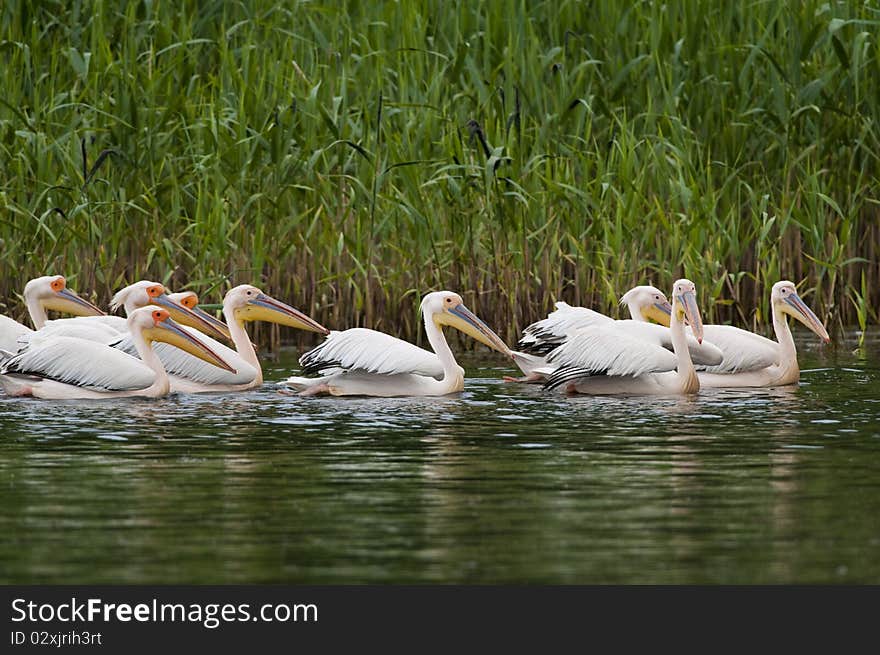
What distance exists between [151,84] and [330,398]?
3.38 meters

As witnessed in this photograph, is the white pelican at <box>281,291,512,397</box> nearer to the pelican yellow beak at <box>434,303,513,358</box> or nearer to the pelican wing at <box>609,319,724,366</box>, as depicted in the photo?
the pelican yellow beak at <box>434,303,513,358</box>

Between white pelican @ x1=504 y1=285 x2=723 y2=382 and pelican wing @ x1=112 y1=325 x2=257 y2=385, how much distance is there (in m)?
1.48

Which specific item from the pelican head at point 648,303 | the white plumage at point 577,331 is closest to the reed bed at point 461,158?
the pelican head at point 648,303

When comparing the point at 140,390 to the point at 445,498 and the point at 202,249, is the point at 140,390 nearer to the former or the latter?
the point at 202,249

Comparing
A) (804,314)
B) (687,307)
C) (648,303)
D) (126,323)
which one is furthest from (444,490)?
(804,314)

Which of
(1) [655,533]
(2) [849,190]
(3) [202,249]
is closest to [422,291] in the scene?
(3) [202,249]

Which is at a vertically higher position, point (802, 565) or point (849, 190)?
point (849, 190)

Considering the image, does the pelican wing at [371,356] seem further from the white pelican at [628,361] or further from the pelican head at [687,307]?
the pelican head at [687,307]

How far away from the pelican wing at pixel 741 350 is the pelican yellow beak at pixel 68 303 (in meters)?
3.57

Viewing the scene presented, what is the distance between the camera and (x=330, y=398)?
9906mm

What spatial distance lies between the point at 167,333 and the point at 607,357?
7.58 feet

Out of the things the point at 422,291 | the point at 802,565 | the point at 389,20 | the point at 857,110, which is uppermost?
the point at 389,20

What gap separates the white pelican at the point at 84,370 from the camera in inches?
380

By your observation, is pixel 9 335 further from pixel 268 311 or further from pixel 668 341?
pixel 668 341
